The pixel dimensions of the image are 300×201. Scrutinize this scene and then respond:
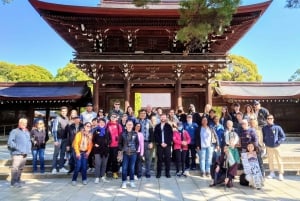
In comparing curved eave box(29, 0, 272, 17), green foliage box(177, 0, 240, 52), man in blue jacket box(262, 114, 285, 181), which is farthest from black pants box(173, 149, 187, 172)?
curved eave box(29, 0, 272, 17)

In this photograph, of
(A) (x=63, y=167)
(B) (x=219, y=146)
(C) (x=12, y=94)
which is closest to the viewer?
(B) (x=219, y=146)

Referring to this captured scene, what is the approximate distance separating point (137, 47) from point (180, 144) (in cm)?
747

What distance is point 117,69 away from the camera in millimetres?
15062

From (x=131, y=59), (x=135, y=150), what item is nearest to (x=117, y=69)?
(x=131, y=59)

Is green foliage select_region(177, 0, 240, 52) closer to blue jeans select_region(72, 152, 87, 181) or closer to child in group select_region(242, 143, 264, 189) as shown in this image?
child in group select_region(242, 143, 264, 189)

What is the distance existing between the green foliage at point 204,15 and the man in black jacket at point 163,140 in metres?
2.77

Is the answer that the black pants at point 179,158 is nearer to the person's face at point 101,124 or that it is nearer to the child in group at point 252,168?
the child in group at point 252,168

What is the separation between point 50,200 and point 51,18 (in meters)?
9.45

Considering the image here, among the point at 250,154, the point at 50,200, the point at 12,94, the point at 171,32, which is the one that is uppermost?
the point at 171,32

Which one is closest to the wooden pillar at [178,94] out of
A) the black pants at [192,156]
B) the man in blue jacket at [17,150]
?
the black pants at [192,156]

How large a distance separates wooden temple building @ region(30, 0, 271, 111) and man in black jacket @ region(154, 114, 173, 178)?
225 inches

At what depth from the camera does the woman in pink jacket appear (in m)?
8.48

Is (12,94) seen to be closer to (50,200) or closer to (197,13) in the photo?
(50,200)

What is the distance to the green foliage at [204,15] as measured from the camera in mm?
5887
